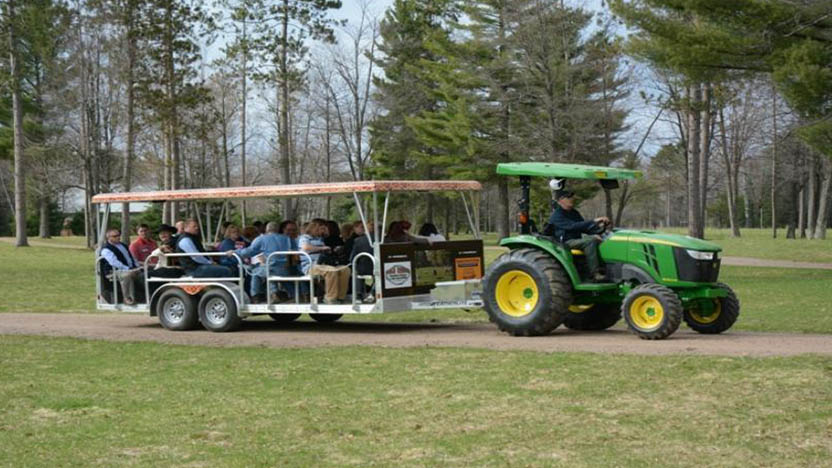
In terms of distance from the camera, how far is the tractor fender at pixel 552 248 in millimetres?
13625

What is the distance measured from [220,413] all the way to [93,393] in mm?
1855

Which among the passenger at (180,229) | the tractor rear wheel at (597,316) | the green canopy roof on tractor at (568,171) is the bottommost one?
the tractor rear wheel at (597,316)

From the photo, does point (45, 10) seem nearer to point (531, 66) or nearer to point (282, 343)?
point (531, 66)

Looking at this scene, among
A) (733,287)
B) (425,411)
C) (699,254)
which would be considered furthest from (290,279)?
(733,287)

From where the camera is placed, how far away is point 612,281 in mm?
13633

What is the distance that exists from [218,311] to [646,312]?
685 centimetres

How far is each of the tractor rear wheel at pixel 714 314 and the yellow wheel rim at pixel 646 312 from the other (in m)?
1.01

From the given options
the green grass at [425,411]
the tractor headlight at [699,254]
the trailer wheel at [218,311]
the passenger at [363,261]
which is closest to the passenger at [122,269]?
the trailer wheel at [218,311]

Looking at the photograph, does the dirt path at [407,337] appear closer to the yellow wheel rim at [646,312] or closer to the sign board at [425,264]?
the yellow wheel rim at [646,312]

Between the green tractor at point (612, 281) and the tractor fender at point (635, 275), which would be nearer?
the green tractor at point (612, 281)

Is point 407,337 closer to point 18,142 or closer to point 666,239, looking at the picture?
point 666,239

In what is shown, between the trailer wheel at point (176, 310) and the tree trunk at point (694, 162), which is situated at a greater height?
the tree trunk at point (694, 162)

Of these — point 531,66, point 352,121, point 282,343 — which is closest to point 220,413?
point 282,343

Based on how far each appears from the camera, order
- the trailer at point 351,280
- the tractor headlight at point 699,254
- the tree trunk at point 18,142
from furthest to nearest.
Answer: the tree trunk at point 18,142, the trailer at point 351,280, the tractor headlight at point 699,254
